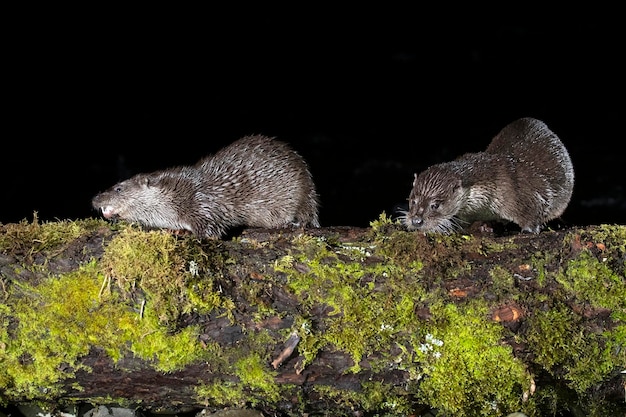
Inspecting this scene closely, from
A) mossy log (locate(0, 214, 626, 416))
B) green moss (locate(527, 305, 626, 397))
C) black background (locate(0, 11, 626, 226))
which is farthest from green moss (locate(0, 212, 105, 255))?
black background (locate(0, 11, 626, 226))

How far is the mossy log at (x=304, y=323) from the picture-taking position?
3.46m

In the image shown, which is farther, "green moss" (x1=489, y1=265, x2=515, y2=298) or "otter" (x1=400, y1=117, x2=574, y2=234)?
"otter" (x1=400, y1=117, x2=574, y2=234)

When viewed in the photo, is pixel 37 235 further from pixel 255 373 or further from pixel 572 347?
pixel 572 347

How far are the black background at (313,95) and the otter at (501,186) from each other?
9.59ft

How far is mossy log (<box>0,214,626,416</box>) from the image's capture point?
11.3 feet

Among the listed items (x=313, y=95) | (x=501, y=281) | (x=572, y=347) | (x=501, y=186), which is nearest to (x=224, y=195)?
(x=501, y=186)

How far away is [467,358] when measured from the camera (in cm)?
355

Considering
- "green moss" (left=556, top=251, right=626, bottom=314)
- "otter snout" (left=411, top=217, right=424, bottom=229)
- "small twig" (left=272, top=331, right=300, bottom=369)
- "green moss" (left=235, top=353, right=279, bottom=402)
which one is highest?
"otter snout" (left=411, top=217, right=424, bottom=229)

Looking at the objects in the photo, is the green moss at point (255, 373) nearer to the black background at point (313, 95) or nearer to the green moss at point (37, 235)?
the green moss at point (37, 235)

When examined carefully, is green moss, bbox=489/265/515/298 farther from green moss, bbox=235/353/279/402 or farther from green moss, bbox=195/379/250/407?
green moss, bbox=195/379/250/407

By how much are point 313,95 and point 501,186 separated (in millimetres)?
4803

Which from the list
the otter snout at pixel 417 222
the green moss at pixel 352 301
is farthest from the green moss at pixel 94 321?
the otter snout at pixel 417 222

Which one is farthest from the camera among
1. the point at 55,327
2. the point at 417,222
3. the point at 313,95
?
the point at 313,95

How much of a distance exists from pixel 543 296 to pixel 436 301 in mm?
521
